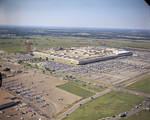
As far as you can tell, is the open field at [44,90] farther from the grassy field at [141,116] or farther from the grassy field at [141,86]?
the grassy field at [141,86]

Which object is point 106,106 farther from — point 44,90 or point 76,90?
point 44,90

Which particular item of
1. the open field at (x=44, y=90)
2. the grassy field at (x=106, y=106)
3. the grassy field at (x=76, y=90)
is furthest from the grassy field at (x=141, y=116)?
the open field at (x=44, y=90)

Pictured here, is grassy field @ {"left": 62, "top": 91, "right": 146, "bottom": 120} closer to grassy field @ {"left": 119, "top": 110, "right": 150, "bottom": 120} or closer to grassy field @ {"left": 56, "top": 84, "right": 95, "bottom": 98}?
grassy field @ {"left": 119, "top": 110, "right": 150, "bottom": 120}

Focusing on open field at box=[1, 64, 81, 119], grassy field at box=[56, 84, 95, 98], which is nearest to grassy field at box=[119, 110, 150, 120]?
grassy field at box=[56, 84, 95, 98]

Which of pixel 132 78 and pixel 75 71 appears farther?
pixel 75 71

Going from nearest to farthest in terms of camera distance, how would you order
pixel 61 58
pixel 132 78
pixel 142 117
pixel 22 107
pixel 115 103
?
pixel 142 117, pixel 22 107, pixel 115 103, pixel 132 78, pixel 61 58

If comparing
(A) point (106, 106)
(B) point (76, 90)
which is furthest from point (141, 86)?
(B) point (76, 90)

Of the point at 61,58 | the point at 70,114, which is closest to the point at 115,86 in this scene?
the point at 70,114

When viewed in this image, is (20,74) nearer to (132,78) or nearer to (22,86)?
(22,86)

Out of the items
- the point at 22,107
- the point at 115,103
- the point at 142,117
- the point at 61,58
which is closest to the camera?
the point at 142,117

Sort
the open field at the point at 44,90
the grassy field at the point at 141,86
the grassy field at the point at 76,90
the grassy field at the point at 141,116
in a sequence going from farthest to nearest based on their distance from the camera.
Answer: the grassy field at the point at 141,86 < the grassy field at the point at 76,90 < the open field at the point at 44,90 < the grassy field at the point at 141,116
